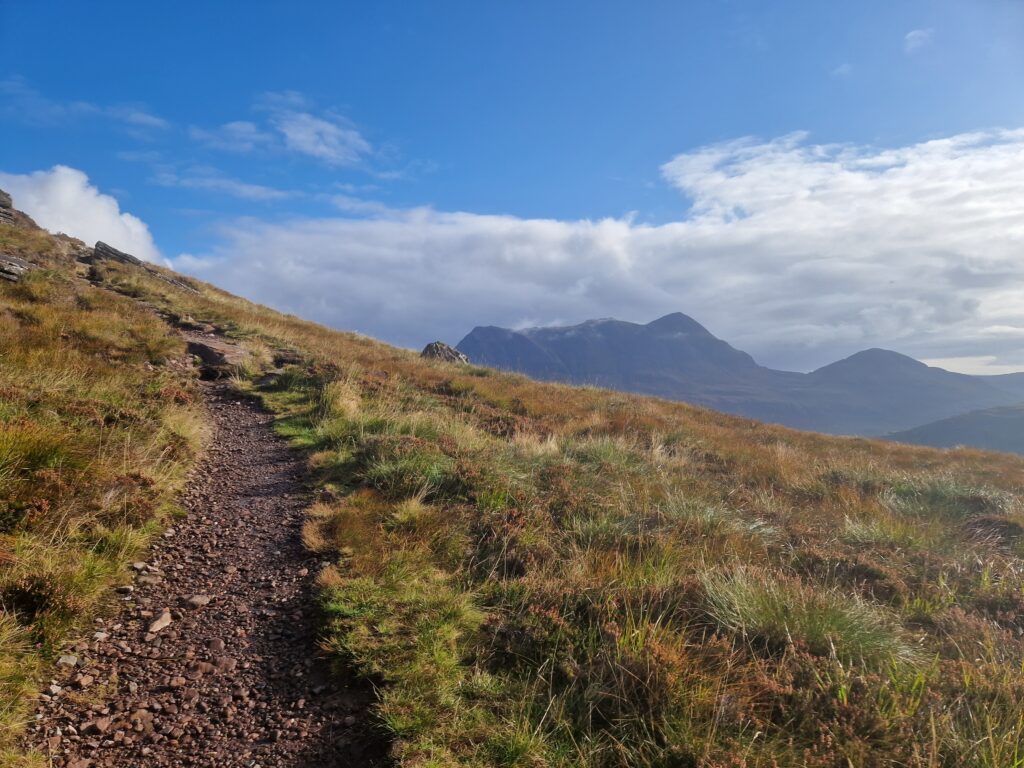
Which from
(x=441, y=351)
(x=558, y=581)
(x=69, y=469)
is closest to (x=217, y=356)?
(x=69, y=469)

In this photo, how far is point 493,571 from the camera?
17.3 feet

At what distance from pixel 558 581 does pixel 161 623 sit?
3456 millimetres

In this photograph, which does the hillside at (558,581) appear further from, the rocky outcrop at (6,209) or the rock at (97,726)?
the rocky outcrop at (6,209)

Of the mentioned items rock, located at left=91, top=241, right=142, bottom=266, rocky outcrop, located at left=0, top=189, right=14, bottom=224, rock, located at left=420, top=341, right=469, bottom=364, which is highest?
rocky outcrop, located at left=0, top=189, right=14, bottom=224

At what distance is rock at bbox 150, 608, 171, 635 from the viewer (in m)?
4.24

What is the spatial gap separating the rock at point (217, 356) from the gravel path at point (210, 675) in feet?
25.5

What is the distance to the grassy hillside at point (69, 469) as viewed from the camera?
12.5ft

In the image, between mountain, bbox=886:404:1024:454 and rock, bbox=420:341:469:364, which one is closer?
rock, bbox=420:341:469:364

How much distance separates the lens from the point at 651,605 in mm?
4590

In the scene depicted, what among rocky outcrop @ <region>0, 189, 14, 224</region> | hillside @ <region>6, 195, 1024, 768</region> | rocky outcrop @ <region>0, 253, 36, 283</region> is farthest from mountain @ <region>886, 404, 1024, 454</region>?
rocky outcrop @ <region>0, 189, 14, 224</region>

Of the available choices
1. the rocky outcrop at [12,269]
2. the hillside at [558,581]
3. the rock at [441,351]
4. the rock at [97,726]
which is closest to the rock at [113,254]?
the rocky outcrop at [12,269]

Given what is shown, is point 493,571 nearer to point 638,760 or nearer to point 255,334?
point 638,760

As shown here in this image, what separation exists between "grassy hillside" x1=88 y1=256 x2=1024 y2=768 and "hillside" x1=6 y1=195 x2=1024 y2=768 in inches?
1.0

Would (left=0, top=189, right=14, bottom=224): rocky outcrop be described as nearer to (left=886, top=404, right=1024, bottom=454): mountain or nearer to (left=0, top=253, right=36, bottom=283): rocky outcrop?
(left=0, top=253, right=36, bottom=283): rocky outcrop
